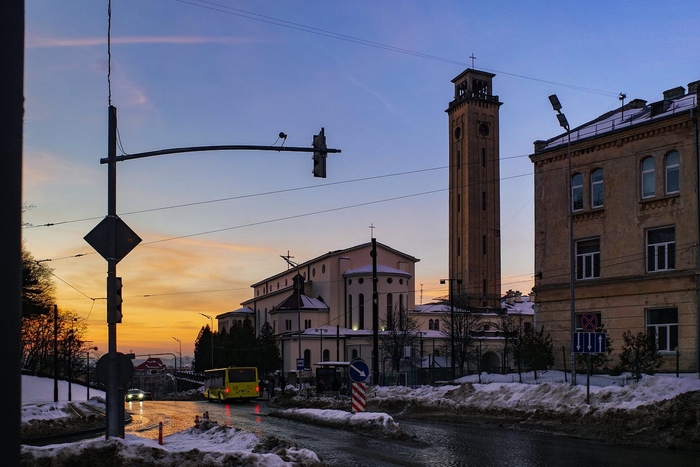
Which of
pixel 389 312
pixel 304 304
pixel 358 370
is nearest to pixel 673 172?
pixel 358 370

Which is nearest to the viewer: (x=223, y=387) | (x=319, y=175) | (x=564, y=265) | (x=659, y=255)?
→ (x=319, y=175)

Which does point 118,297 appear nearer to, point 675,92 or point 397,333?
point 675,92

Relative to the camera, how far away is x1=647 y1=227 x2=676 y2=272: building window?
31891 millimetres

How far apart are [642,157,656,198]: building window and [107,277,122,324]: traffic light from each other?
87.1 ft

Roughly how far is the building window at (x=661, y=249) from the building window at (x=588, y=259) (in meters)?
2.90

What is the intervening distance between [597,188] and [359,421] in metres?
19.4

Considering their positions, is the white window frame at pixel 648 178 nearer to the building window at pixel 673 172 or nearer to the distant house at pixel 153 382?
the building window at pixel 673 172

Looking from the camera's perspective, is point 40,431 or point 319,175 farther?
point 40,431

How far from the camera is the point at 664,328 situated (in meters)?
31.8

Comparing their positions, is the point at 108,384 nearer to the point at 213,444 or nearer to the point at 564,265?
the point at 213,444

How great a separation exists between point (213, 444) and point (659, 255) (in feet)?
75.8

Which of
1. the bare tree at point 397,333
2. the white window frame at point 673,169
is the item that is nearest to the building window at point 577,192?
the white window frame at point 673,169

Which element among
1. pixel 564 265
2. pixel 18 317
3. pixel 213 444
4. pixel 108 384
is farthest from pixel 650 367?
pixel 18 317

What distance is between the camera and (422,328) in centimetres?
10531
